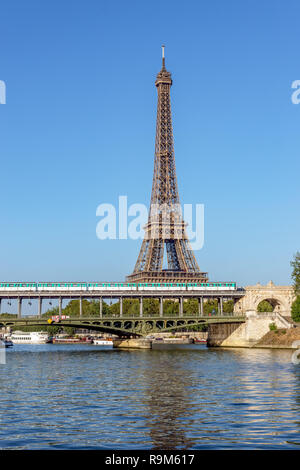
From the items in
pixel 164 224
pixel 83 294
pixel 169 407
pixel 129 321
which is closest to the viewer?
pixel 169 407

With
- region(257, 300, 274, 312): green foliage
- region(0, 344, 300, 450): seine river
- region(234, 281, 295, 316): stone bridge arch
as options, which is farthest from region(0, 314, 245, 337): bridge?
region(0, 344, 300, 450): seine river

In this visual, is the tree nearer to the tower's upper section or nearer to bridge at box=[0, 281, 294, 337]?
bridge at box=[0, 281, 294, 337]

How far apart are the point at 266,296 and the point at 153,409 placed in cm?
10307

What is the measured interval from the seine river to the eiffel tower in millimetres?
103280

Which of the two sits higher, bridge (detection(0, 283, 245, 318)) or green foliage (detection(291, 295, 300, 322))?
bridge (detection(0, 283, 245, 318))

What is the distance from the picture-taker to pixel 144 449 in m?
27.3

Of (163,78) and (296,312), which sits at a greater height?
(163,78)

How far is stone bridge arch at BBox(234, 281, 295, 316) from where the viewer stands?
138 m

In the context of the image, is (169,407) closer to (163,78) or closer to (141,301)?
(141,301)

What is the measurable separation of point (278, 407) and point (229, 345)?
9169 centimetres

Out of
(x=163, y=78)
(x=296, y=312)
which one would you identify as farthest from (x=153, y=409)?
(x=163, y=78)

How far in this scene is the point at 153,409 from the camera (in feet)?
129

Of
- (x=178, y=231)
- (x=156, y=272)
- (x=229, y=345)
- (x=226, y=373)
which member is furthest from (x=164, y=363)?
(x=178, y=231)

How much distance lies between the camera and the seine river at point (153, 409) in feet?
96.8
